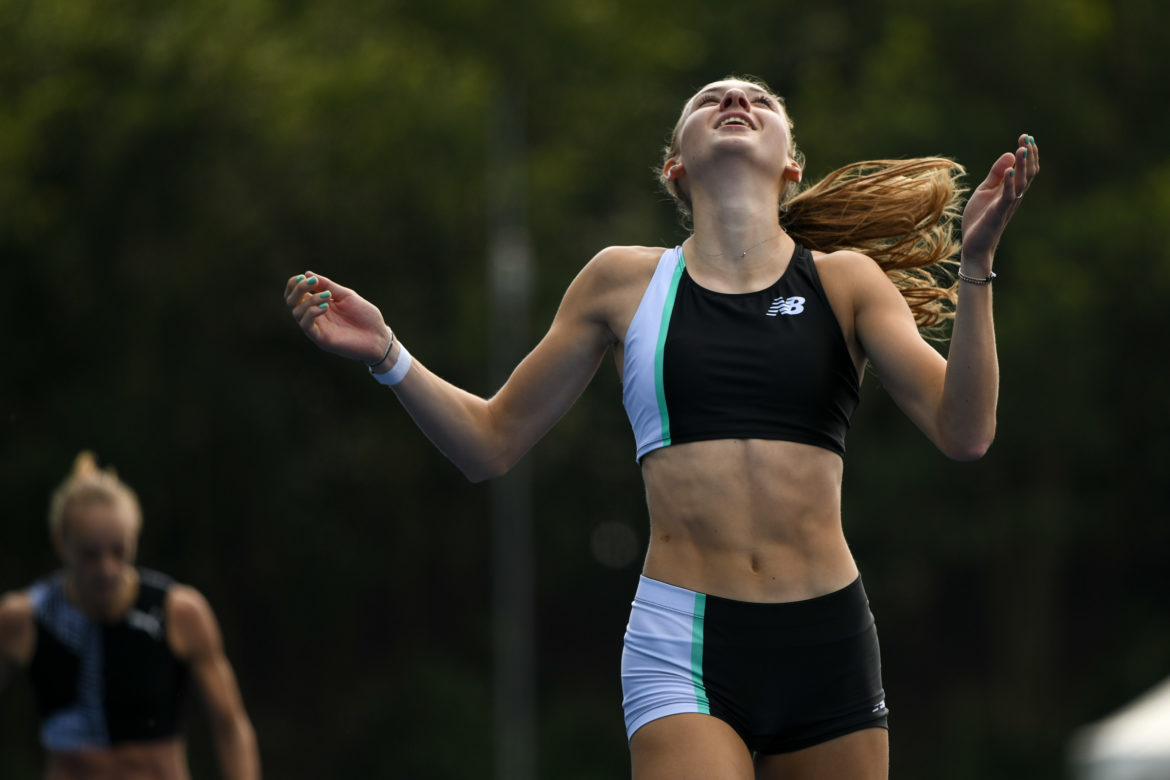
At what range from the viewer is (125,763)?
6309mm

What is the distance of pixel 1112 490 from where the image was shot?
80.8 ft

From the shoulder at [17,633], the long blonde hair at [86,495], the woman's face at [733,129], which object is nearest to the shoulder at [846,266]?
the woman's face at [733,129]

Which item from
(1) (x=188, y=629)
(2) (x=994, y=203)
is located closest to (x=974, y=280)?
(2) (x=994, y=203)

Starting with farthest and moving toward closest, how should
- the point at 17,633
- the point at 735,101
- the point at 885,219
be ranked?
the point at 17,633, the point at 885,219, the point at 735,101

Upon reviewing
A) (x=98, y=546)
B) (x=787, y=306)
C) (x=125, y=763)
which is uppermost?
(x=787, y=306)

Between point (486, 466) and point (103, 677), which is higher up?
point (486, 466)

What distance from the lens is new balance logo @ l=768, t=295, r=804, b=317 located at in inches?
146

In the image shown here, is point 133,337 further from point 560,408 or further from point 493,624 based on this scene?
point 560,408

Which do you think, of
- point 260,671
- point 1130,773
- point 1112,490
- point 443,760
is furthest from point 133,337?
point 1130,773

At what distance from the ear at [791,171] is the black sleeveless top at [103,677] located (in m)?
3.24

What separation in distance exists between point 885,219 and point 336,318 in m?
1.38

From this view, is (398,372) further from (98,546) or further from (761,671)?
(98,546)

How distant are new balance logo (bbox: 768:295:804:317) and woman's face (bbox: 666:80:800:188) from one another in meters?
0.36

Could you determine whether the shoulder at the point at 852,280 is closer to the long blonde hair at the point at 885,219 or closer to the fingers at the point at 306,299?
the long blonde hair at the point at 885,219
